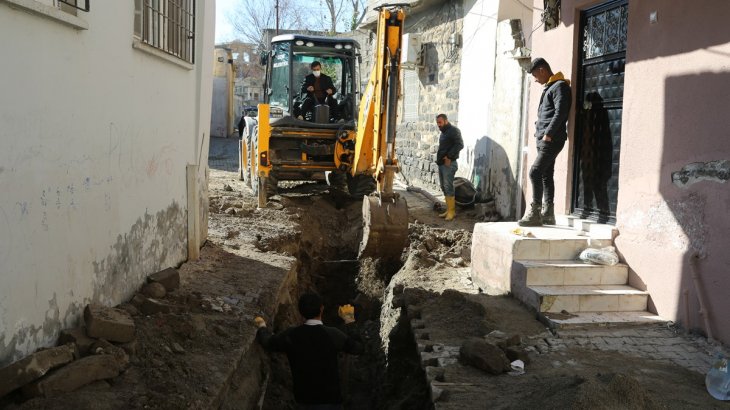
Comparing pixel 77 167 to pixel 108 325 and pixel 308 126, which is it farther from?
pixel 308 126

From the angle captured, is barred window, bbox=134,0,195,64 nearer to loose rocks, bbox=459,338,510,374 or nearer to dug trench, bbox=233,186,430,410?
dug trench, bbox=233,186,430,410

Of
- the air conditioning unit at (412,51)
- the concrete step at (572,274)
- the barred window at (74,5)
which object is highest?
the air conditioning unit at (412,51)

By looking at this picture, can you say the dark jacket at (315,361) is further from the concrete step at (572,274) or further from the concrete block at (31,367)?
the concrete step at (572,274)

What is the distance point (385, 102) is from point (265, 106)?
10.8 feet

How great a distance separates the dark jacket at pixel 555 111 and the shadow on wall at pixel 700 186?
1.37 meters

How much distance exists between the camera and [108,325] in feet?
15.2

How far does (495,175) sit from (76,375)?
8.67 metres

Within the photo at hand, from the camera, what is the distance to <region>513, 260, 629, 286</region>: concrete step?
6523 mm

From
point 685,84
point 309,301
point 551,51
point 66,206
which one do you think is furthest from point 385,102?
point 66,206

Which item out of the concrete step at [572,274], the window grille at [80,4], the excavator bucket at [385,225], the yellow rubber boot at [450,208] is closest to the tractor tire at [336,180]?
the yellow rubber boot at [450,208]

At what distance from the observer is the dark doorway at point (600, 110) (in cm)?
718

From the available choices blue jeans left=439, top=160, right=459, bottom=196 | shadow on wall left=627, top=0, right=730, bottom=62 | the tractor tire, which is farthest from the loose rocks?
the tractor tire

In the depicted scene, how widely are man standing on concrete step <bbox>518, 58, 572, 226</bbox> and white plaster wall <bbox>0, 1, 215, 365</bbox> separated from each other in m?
3.86

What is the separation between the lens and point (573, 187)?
7.87 m
